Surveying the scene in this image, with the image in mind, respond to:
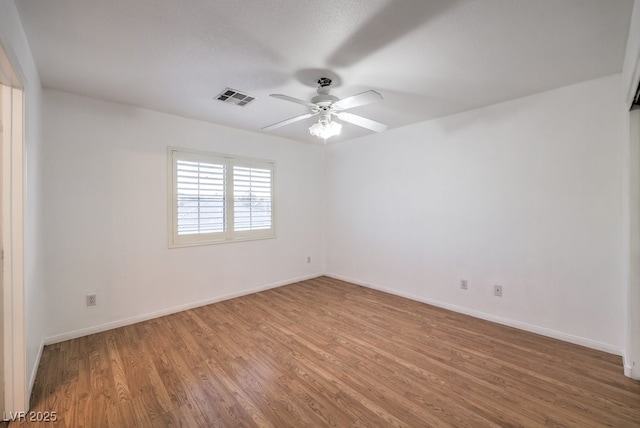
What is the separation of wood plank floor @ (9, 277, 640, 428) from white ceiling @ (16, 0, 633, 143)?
2.48m

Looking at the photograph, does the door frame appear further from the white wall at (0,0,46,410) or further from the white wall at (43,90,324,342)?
the white wall at (43,90,324,342)

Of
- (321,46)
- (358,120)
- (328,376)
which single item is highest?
(321,46)

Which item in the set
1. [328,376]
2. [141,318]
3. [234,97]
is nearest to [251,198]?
[234,97]

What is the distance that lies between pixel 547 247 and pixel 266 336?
3.03 metres

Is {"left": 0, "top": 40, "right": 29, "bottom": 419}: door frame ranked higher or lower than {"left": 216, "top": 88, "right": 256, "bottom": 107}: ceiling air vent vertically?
lower

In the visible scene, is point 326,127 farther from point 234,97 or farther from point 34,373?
point 34,373

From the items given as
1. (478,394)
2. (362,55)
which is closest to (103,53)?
(362,55)

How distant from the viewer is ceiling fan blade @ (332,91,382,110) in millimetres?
2076

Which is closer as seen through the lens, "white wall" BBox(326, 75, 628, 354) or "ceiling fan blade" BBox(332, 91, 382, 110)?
"ceiling fan blade" BBox(332, 91, 382, 110)

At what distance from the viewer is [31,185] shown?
214 cm

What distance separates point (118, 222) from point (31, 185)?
98 cm

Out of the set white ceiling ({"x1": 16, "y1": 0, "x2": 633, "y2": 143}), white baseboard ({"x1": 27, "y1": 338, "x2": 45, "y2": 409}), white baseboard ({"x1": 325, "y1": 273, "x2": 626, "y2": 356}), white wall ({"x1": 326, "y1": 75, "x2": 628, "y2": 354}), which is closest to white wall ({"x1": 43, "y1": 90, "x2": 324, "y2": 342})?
white baseboard ({"x1": 27, "y1": 338, "x2": 45, "y2": 409})

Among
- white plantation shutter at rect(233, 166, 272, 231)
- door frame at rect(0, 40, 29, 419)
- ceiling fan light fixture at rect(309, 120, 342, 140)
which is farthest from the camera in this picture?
white plantation shutter at rect(233, 166, 272, 231)

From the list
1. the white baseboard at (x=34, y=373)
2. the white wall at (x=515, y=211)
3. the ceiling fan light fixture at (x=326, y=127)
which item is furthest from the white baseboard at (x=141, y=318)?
the ceiling fan light fixture at (x=326, y=127)
